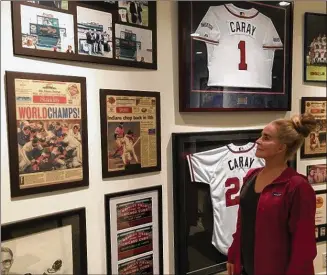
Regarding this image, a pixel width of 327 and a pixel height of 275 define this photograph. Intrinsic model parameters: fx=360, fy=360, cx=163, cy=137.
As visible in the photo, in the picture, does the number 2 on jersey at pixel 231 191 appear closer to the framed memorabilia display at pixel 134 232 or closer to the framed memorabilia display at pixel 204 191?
the framed memorabilia display at pixel 204 191

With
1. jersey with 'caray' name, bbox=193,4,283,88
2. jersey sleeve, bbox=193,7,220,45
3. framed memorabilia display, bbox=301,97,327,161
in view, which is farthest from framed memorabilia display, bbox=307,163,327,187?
jersey sleeve, bbox=193,7,220,45

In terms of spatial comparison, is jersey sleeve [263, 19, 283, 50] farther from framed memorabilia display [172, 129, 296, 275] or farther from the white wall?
framed memorabilia display [172, 129, 296, 275]

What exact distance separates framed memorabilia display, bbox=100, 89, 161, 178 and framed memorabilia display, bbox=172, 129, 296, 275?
16 centimetres

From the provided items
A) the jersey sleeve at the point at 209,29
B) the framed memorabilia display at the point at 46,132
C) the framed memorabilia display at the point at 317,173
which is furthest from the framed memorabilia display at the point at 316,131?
the framed memorabilia display at the point at 46,132

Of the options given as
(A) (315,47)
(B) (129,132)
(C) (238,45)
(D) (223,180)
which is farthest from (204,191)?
(A) (315,47)

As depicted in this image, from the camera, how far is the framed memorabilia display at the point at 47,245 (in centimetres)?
162

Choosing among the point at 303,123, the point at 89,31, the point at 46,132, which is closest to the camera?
the point at 303,123

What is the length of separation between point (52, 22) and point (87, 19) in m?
0.19

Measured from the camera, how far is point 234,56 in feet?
7.77

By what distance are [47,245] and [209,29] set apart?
5.12ft

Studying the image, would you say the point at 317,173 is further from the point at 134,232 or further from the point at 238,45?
the point at 134,232

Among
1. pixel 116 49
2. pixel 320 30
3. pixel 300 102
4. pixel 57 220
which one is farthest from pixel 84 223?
pixel 320 30

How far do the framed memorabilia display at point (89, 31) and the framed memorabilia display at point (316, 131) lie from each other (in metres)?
1.36

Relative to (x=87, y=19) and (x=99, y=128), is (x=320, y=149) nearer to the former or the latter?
(x=99, y=128)
